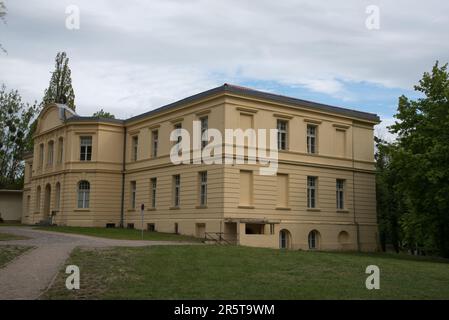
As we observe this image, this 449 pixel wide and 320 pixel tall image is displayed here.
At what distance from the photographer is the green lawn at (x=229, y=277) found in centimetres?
1277

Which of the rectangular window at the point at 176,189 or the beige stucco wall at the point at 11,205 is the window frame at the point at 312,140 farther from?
the beige stucco wall at the point at 11,205

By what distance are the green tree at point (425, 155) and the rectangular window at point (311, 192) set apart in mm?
6110

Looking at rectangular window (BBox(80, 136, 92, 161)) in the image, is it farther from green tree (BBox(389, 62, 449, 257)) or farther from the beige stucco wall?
green tree (BBox(389, 62, 449, 257))

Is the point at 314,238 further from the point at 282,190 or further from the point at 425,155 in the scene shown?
the point at 425,155

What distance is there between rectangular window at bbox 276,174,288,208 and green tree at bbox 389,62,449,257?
693cm

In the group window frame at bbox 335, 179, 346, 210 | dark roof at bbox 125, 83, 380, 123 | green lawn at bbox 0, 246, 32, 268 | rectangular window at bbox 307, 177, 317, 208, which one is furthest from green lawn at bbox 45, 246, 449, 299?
window frame at bbox 335, 179, 346, 210

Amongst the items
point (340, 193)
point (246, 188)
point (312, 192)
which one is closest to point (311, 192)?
point (312, 192)

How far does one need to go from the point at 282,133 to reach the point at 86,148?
1616 centimetres

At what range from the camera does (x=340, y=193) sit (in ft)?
133

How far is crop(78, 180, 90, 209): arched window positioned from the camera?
1721 inches

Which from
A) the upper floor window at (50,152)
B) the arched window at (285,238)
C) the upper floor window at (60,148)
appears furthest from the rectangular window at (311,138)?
the upper floor window at (50,152)
